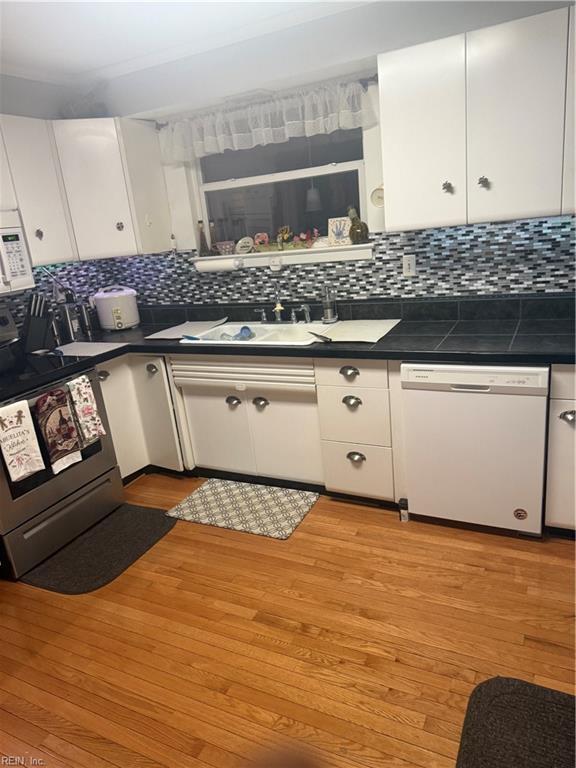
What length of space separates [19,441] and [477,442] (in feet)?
6.65

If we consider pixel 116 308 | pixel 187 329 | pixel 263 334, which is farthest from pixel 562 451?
pixel 116 308

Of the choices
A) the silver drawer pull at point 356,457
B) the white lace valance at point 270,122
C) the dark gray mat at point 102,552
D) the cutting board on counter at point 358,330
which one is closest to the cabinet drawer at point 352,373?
the cutting board on counter at point 358,330

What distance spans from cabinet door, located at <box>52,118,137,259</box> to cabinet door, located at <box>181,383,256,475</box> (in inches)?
40.0

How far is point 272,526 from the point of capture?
8.80 ft

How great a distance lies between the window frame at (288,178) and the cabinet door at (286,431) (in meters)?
1.12

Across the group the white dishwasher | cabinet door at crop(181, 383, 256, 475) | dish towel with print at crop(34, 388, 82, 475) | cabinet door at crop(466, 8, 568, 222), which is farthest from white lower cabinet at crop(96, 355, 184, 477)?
cabinet door at crop(466, 8, 568, 222)

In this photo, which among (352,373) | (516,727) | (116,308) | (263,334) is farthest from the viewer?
(116,308)

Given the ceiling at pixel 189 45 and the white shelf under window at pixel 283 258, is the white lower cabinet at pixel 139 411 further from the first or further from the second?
the ceiling at pixel 189 45

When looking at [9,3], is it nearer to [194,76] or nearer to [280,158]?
[194,76]

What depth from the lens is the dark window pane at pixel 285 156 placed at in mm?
2936

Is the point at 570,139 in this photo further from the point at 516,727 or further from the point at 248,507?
the point at 248,507

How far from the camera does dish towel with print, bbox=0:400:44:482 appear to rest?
229 centimetres

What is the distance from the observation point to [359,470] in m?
2.69

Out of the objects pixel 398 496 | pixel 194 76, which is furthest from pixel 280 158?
pixel 398 496
